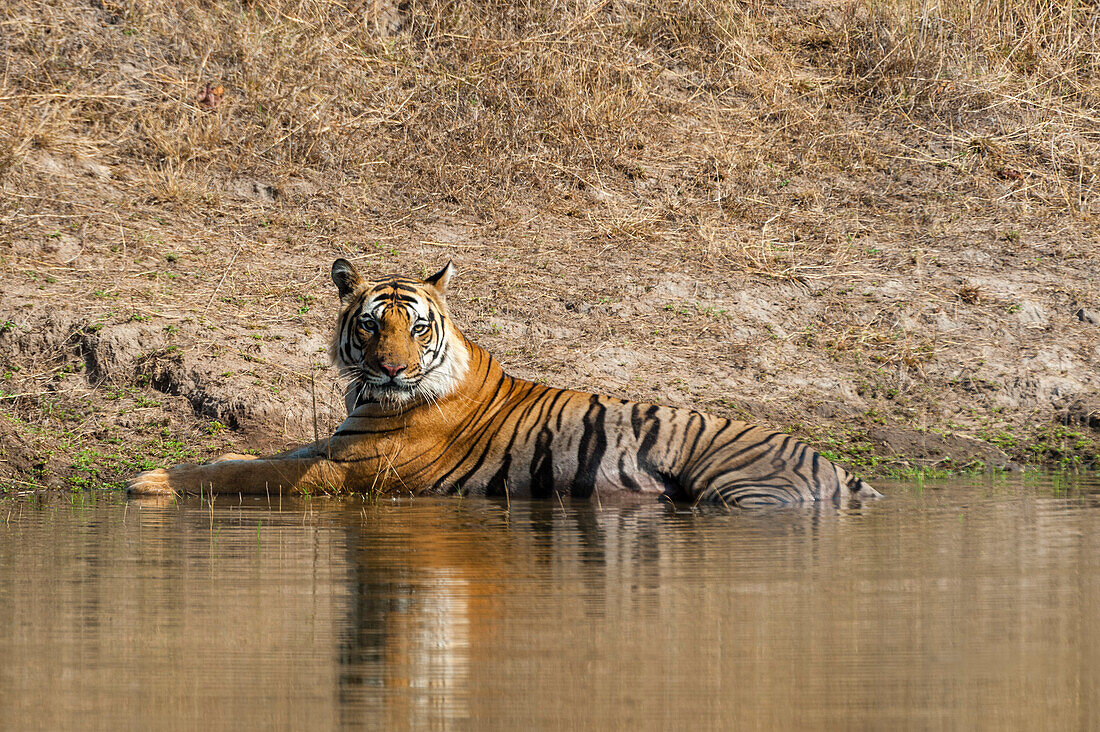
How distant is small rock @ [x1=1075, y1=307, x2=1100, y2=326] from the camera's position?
437 inches

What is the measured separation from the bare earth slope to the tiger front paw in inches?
30.2

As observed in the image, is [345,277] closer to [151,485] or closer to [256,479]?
[256,479]

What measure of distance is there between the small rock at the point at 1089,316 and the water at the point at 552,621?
201 inches

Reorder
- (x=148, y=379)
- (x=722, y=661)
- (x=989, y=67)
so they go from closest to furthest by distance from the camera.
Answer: (x=722, y=661)
(x=148, y=379)
(x=989, y=67)

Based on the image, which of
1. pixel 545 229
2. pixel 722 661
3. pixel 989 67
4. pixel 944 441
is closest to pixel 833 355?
pixel 944 441

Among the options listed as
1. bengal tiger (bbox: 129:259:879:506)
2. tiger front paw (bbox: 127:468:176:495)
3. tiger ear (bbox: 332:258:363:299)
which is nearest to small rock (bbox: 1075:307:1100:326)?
bengal tiger (bbox: 129:259:879:506)

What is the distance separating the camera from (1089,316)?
11172mm

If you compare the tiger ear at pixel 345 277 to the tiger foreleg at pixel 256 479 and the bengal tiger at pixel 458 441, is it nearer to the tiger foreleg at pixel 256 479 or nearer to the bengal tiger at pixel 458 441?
the bengal tiger at pixel 458 441

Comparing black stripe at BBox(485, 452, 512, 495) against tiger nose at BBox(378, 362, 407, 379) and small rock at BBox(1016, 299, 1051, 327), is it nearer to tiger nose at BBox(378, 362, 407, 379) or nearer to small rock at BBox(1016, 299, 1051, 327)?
tiger nose at BBox(378, 362, 407, 379)

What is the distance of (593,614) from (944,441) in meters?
5.53

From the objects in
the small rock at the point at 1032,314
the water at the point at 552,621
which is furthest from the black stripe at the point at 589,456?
the small rock at the point at 1032,314

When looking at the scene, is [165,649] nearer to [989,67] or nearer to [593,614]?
[593,614]

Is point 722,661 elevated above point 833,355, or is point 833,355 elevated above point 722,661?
point 833,355

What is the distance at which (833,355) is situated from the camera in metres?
10.4
